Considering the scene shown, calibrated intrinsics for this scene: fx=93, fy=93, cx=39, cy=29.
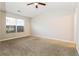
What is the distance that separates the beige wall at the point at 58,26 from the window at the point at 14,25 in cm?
48

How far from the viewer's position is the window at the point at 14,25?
343 cm

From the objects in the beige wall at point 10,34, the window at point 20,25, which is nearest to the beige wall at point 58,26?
the beige wall at point 10,34

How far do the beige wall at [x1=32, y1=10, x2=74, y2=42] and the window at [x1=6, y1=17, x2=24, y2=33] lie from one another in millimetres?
482

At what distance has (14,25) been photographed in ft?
11.4

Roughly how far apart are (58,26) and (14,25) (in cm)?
164

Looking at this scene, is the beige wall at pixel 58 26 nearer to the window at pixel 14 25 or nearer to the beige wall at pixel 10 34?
the beige wall at pixel 10 34

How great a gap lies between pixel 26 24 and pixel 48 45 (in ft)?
3.91

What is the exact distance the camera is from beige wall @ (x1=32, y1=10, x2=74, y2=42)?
10.9 ft

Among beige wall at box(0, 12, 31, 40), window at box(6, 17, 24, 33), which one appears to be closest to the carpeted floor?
beige wall at box(0, 12, 31, 40)

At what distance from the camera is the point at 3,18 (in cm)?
364

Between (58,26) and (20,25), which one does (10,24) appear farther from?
(58,26)

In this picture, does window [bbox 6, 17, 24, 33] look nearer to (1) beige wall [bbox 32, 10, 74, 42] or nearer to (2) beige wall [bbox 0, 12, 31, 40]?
(2) beige wall [bbox 0, 12, 31, 40]

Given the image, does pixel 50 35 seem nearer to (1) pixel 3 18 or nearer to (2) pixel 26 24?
(2) pixel 26 24

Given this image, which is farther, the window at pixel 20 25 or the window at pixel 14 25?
the window at pixel 20 25
